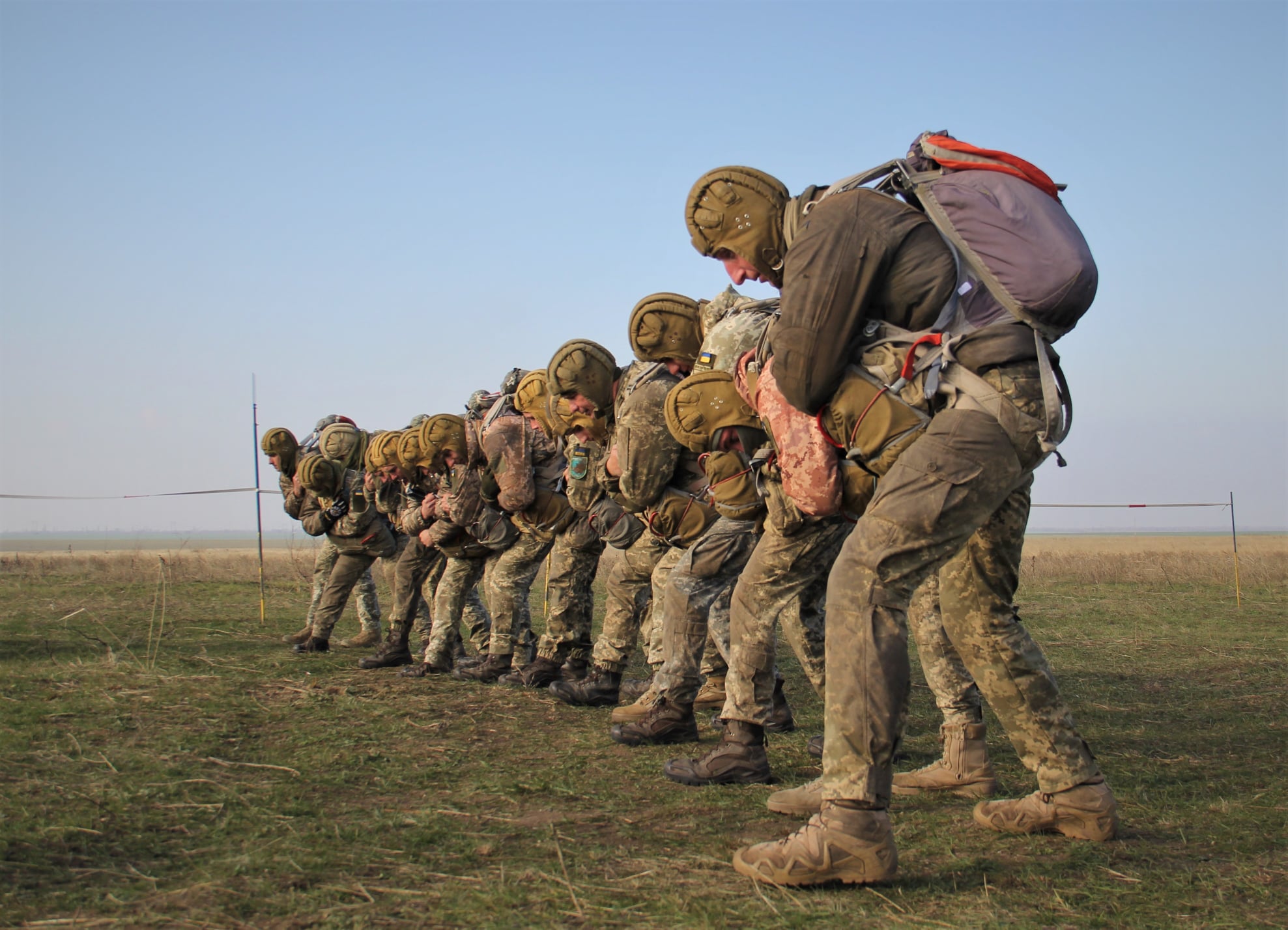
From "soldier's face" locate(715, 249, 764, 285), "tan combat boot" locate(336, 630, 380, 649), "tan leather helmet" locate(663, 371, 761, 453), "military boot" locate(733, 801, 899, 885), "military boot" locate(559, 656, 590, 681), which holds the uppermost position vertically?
"soldier's face" locate(715, 249, 764, 285)

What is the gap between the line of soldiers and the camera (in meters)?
3.32

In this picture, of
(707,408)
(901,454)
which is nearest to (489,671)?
(707,408)

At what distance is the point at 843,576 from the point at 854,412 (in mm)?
632

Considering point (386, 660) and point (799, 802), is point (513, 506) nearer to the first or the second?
point (386, 660)

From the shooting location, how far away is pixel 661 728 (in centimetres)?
582

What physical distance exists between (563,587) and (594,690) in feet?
3.97

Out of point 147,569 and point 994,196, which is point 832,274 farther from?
point 147,569

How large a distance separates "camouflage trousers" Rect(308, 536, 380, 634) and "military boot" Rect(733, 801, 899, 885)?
881 cm

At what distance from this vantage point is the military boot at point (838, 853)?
3170 mm

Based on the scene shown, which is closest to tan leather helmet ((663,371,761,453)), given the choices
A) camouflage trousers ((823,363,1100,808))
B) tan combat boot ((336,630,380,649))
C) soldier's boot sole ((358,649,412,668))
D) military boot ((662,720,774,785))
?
military boot ((662,720,774,785))

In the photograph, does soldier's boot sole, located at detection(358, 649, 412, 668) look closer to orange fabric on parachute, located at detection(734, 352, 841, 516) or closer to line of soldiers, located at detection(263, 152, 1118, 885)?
line of soldiers, located at detection(263, 152, 1118, 885)

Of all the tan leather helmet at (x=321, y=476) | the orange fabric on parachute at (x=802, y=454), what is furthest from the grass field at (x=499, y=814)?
the tan leather helmet at (x=321, y=476)

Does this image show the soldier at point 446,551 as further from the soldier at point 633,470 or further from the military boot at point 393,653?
the soldier at point 633,470

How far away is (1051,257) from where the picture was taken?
3.39 m
